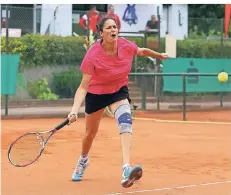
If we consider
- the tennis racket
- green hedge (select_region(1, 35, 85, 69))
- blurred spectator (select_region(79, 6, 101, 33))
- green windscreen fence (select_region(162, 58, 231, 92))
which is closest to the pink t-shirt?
the tennis racket

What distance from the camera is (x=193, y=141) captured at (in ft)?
37.3

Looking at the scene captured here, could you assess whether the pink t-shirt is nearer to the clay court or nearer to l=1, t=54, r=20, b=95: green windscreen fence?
the clay court

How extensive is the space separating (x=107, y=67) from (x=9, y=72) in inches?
396

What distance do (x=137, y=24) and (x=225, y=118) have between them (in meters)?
10.8

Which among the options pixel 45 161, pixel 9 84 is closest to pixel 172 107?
pixel 9 84

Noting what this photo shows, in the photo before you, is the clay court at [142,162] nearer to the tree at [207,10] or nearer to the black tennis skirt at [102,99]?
the black tennis skirt at [102,99]

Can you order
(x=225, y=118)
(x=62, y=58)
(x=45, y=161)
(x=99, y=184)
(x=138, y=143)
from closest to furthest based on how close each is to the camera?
1. (x=99, y=184)
2. (x=45, y=161)
3. (x=138, y=143)
4. (x=225, y=118)
5. (x=62, y=58)

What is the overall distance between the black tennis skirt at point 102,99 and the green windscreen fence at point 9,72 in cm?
967

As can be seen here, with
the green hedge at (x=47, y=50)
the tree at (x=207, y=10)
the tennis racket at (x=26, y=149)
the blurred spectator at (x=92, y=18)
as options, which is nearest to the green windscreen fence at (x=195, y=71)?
the blurred spectator at (x=92, y=18)

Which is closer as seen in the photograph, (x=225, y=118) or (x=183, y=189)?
(x=183, y=189)

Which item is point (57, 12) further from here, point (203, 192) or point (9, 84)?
point (203, 192)

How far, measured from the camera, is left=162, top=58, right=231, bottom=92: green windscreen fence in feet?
59.1

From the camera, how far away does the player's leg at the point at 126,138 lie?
6344 millimetres

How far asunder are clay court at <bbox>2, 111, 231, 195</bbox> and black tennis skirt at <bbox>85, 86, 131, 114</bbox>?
84cm
